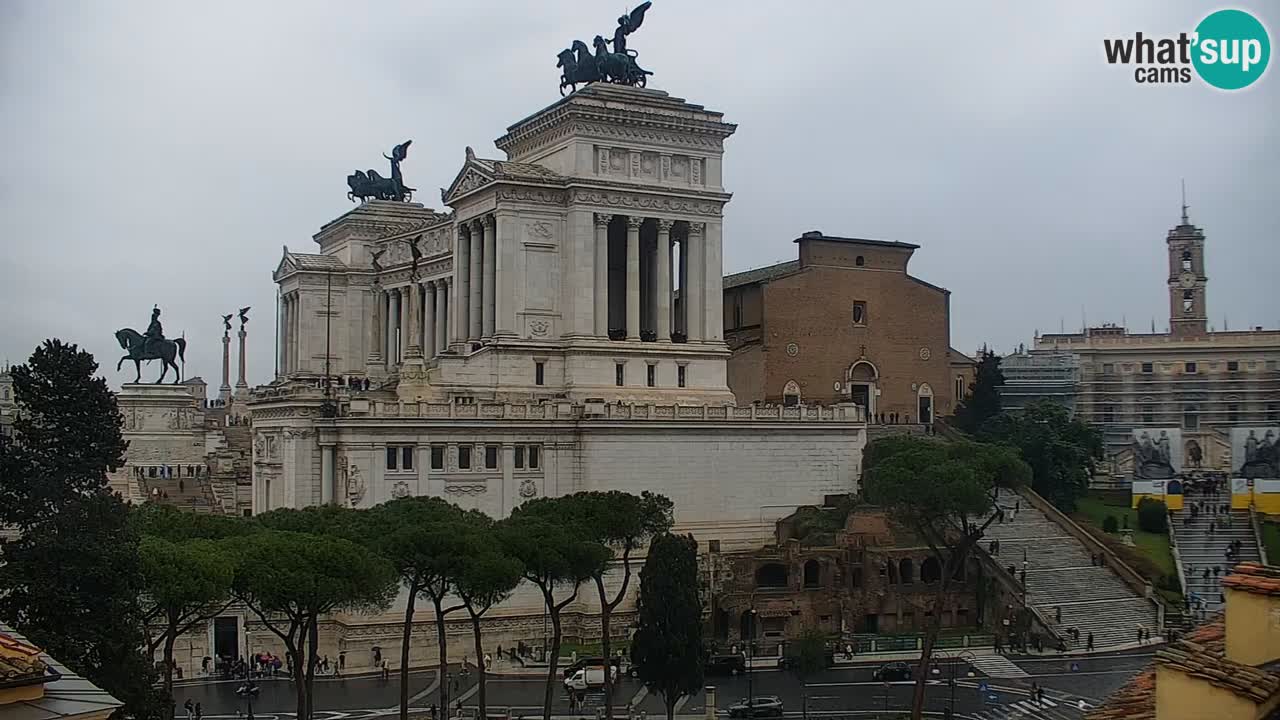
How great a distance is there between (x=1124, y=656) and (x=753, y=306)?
113 feet

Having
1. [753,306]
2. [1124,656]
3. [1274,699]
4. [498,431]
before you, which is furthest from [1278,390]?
[1274,699]

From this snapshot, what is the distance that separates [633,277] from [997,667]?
26.7m

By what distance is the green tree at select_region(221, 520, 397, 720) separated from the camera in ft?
127

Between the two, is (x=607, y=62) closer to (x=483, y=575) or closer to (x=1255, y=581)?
(x=483, y=575)

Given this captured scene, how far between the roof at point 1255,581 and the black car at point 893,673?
136ft

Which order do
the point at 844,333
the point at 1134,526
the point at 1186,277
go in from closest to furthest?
the point at 1134,526 < the point at 844,333 < the point at 1186,277

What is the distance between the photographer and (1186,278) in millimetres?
115000

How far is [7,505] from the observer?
3641 cm

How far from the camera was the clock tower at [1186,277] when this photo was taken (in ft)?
374

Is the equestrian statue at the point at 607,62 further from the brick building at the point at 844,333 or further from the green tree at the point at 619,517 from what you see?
the green tree at the point at 619,517

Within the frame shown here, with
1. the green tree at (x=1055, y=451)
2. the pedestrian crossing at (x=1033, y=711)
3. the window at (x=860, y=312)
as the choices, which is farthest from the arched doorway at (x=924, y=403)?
the pedestrian crossing at (x=1033, y=711)

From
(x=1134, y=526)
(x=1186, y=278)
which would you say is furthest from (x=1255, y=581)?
(x=1186, y=278)

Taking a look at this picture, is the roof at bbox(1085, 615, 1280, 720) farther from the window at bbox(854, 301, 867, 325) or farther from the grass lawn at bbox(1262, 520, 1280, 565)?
the window at bbox(854, 301, 867, 325)

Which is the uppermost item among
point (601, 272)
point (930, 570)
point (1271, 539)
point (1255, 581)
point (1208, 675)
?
point (601, 272)
